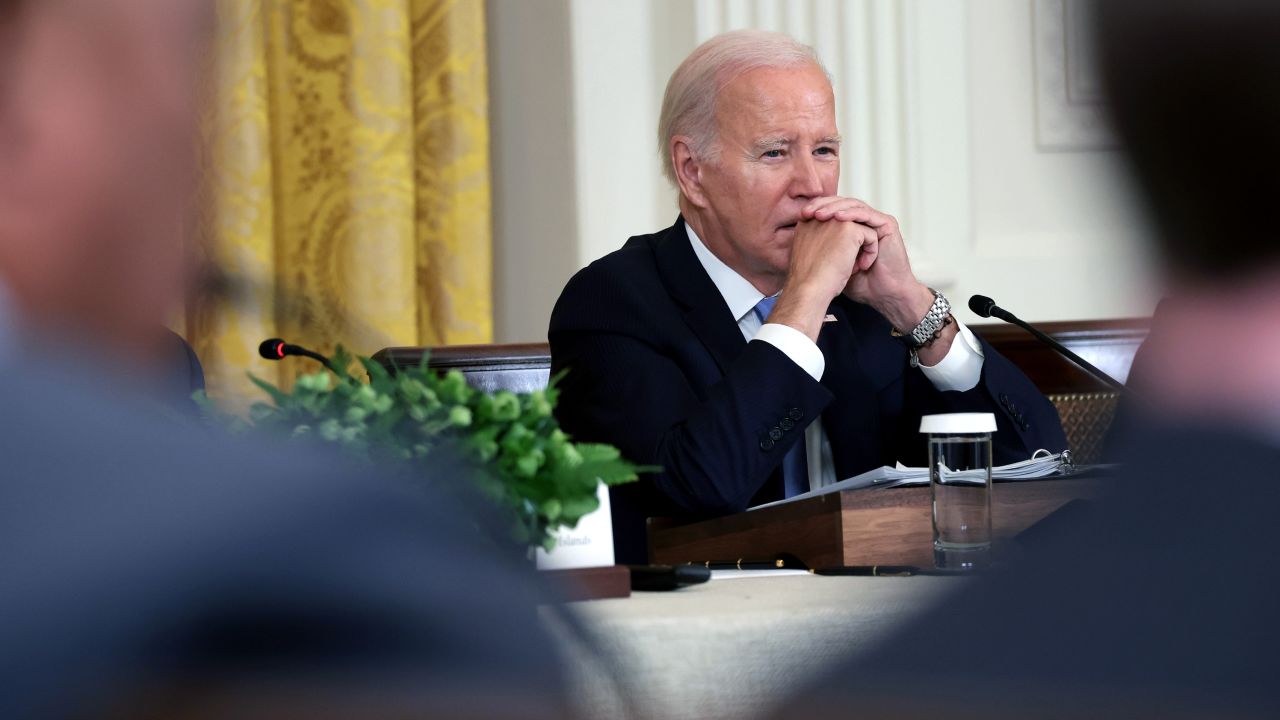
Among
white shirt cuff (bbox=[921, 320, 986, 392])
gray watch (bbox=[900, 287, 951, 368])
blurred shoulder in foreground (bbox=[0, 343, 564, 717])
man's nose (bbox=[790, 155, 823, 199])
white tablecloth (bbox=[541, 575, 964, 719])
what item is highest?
man's nose (bbox=[790, 155, 823, 199])

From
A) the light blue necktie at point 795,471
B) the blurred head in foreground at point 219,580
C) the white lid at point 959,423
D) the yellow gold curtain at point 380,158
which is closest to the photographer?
the blurred head in foreground at point 219,580

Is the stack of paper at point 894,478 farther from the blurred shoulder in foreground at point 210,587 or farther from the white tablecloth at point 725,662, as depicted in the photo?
the blurred shoulder in foreground at point 210,587

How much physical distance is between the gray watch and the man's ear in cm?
43

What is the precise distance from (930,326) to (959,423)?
82cm

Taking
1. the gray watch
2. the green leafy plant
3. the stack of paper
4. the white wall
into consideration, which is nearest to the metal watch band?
the gray watch

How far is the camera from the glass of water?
4.82 feet

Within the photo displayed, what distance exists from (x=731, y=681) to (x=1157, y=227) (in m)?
0.18

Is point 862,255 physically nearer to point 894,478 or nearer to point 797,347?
point 797,347

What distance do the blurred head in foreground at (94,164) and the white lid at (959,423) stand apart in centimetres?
120

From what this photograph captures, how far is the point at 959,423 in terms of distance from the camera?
4.85ft

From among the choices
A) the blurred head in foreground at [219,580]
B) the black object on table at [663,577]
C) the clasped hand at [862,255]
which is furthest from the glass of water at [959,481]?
the blurred head in foreground at [219,580]

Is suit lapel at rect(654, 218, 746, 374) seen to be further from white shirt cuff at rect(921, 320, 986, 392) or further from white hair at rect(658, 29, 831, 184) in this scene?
white shirt cuff at rect(921, 320, 986, 392)

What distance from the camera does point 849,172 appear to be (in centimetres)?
340

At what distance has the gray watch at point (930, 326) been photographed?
2275 mm
